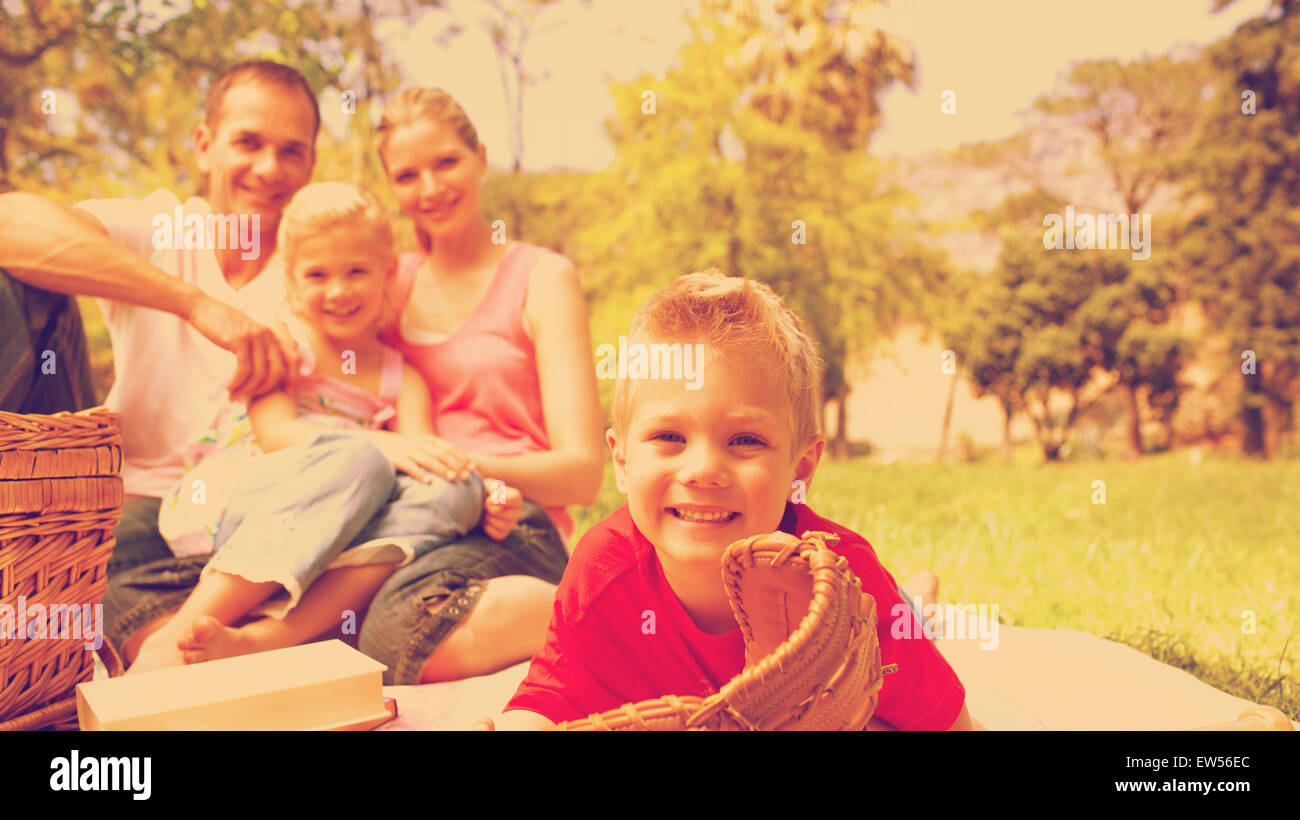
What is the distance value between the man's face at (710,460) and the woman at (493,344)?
84 centimetres

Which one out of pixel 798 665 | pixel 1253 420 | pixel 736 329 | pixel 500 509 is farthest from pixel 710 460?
pixel 1253 420

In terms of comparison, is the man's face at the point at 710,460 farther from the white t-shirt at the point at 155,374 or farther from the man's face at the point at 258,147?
the man's face at the point at 258,147

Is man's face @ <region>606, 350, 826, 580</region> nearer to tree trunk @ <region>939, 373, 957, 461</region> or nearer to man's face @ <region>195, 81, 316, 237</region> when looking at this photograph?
man's face @ <region>195, 81, 316, 237</region>

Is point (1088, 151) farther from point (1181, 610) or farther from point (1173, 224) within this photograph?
point (1181, 610)

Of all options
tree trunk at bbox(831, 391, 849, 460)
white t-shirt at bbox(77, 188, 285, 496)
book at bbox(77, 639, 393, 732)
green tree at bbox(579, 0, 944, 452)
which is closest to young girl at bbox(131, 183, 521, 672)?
white t-shirt at bbox(77, 188, 285, 496)

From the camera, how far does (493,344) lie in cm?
241

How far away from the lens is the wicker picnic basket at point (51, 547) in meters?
1.53

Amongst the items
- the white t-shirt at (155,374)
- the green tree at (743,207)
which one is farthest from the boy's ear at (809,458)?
the green tree at (743,207)

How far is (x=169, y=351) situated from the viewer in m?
2.43

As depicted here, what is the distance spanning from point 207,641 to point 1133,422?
58.1ft

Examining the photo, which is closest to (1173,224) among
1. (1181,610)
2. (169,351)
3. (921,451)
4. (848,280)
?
(921,451)

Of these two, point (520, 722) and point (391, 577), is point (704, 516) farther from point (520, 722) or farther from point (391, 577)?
point (391, 577)

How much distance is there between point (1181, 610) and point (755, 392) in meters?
2.18

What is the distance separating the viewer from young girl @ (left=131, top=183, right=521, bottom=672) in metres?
1.90
